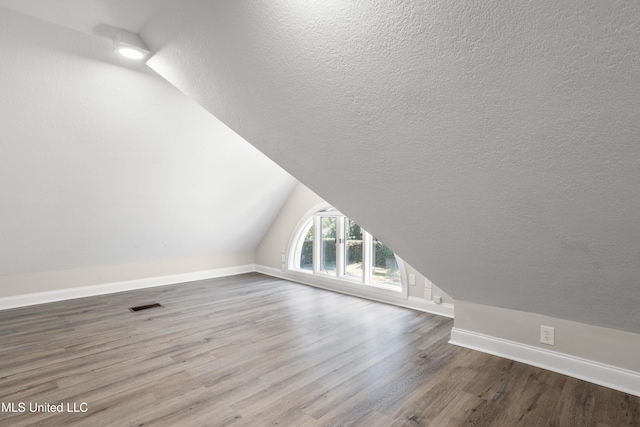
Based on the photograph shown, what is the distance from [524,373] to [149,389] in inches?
109

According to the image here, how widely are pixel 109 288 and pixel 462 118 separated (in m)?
5.43

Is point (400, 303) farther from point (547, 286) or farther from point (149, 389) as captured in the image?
point (149, 389)

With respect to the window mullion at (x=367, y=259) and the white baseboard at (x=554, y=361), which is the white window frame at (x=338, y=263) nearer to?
the window mullion at (x=367, y=259)

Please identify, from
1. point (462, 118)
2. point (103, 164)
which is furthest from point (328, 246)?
point (462, 118)

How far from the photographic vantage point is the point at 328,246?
5.48 meters

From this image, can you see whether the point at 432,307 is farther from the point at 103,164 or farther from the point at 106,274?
the point at 106,274

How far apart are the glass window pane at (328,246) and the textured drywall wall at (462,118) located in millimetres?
2702

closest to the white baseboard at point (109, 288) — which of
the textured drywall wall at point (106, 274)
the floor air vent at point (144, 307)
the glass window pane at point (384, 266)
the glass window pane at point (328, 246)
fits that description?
the textured drywall wall at point (106, 274)

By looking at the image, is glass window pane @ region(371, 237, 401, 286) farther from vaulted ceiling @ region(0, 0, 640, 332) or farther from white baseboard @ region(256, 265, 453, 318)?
vaulted ceiling @ region(0, 0, 640, 332)

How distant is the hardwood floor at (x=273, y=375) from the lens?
206 centimetres

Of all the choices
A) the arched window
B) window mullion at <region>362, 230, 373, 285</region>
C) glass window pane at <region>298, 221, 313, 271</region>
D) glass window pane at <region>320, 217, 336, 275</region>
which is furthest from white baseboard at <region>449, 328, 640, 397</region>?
glass window pane at <region>298, 221, 313, 271</region>

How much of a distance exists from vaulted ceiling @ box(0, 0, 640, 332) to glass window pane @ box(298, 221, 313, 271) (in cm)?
319

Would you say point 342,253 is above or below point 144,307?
above

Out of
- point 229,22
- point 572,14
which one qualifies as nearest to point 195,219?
point 229,22
